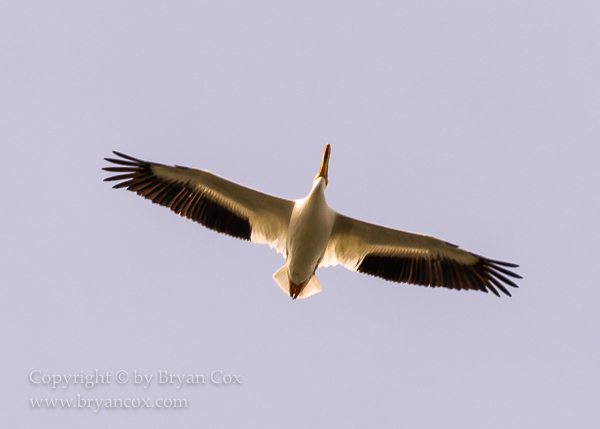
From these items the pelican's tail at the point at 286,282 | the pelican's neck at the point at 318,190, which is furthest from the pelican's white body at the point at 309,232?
the pelican's tail at the point at 286,282

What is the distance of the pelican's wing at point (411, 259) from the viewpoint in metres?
12.5

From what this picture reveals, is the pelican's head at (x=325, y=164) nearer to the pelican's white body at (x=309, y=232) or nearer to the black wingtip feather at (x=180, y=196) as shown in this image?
the pelican's white body at (x=309, y=232)

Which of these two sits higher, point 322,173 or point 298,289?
point 322,173

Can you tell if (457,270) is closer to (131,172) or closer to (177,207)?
(177,207)

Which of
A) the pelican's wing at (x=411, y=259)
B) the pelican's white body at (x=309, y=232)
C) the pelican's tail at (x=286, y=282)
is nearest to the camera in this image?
the pelican's white body at (x=309, y=232)

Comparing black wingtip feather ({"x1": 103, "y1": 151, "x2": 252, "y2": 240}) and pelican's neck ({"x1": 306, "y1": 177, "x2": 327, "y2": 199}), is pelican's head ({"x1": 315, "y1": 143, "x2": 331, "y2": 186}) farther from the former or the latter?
black wingtip feather ({"x1": 103, "y1": 151, "x2": 252, "y2": 240})

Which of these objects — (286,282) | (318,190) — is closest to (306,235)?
(318,190)

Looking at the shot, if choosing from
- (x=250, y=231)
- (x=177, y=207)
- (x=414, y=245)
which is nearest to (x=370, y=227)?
(x=414, y=245)

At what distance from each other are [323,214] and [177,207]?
7.15ft

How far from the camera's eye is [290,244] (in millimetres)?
12414

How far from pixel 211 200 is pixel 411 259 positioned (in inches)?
123

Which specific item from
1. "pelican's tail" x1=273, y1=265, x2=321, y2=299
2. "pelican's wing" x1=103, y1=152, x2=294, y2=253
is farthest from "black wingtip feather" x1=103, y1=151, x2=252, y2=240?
"pelican's tail" x1=273, y1=265, x2=321, y2=299

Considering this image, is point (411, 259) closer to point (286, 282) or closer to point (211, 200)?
point (286, 282)

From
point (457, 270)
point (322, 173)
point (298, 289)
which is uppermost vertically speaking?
point (322, 173)
